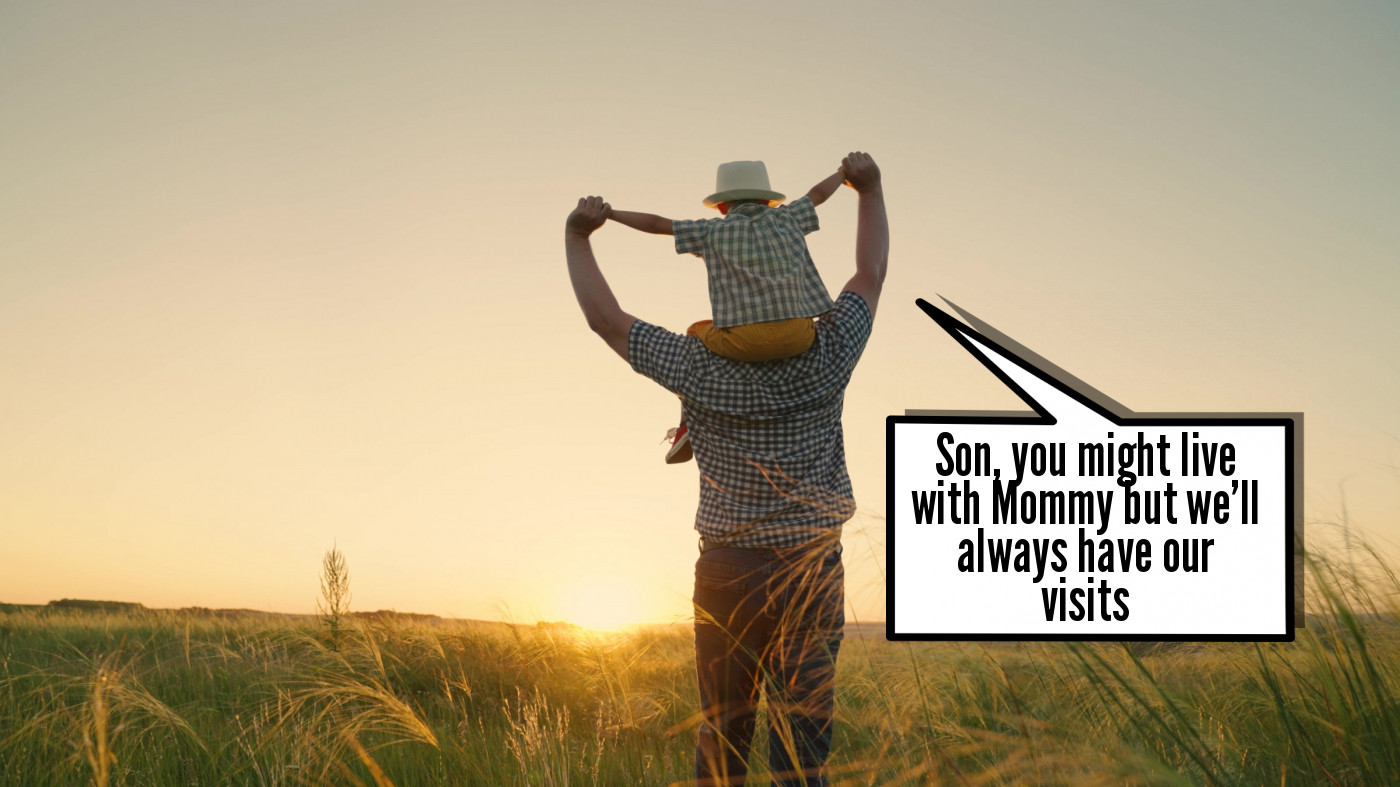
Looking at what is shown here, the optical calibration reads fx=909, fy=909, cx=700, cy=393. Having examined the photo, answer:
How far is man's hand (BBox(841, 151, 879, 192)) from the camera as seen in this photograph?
290 centimetres

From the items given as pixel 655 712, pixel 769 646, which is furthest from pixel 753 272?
pixel 655 712

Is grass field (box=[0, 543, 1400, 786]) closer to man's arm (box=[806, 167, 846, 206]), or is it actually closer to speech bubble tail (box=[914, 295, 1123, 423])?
speech bubble tail (box=[914, 295, 1123, 423])

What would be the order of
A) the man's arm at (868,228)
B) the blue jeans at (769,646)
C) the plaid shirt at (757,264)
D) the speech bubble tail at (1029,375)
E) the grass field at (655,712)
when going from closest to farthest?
1. the grass field at (655,712)
2. the blue jeans at (769,646)
3. the plaid shirt at (757,264)
4. the man's arm at (868,228)
5. the speech bubble tail at (1029,375)

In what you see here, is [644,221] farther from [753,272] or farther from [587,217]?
[753,272]

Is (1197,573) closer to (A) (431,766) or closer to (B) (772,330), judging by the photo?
(B) (772,330)

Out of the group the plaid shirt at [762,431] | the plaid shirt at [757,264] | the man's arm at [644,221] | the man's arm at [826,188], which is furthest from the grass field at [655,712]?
the man's arm at [826,188]

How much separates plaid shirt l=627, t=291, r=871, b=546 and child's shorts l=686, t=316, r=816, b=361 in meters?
0.04

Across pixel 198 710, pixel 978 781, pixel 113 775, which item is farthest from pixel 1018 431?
pixel 198 710

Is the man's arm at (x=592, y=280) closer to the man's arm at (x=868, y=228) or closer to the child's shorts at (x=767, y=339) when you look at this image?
the child's shorts at (x=767, y=339)

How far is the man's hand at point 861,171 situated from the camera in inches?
114

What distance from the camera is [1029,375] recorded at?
127 inches

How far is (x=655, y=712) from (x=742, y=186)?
9.44ft

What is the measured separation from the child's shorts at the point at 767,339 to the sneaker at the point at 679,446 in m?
0.32

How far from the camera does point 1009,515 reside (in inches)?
126
